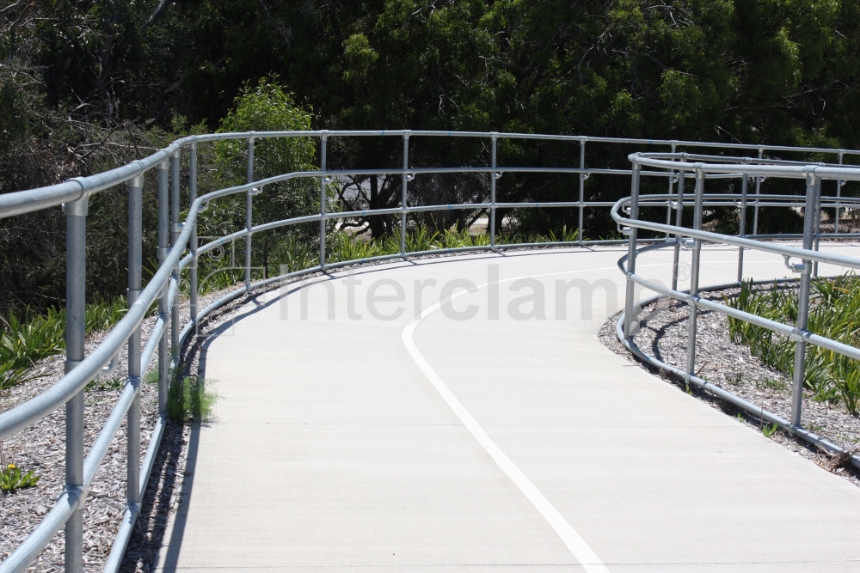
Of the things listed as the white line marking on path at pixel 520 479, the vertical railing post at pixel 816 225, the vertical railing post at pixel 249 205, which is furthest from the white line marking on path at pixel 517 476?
the vertical railing post at pixel 816 225

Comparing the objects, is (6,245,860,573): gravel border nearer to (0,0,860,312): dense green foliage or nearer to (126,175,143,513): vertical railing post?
(126,175,143,513): vertical railing post

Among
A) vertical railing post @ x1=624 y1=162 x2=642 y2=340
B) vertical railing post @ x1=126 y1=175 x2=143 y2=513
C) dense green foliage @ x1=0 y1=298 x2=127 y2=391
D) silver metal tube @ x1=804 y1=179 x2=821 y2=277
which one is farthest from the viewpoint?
vertical railing post @ x1=624 y1=162 x2=642 y2=340

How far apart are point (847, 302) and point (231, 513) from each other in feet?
26.2

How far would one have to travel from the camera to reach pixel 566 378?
773cm

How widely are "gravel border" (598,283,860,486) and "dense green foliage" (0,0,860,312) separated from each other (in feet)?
33.0

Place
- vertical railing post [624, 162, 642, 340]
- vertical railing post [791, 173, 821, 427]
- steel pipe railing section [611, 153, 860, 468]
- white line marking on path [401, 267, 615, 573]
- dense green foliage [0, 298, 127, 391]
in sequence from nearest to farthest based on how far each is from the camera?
white line marking on path [401, 267, 615, 573]
steel pipe railing section [611, 153, 860, 468]
vertical railing post [791, 173, 821, 427]
dense green foliage [0, 298, 127, 391]
vertical railing post [624, 162, 642, 340]

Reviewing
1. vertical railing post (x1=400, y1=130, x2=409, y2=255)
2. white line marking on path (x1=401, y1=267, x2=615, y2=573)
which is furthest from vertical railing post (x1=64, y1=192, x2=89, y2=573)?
vertical railing post (x1=400, y1=130, x2=409, y2=255)

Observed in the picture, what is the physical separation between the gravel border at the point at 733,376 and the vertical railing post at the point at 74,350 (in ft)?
13.3

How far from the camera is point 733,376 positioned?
809 cm

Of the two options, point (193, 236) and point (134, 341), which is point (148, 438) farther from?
point (193, 236)

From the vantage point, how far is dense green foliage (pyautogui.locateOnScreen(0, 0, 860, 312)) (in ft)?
68.8

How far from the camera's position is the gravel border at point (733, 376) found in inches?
246

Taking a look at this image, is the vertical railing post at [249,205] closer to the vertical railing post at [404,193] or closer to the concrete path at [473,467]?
the concrete path at [473,467]

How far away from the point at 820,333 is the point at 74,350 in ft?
25.9
